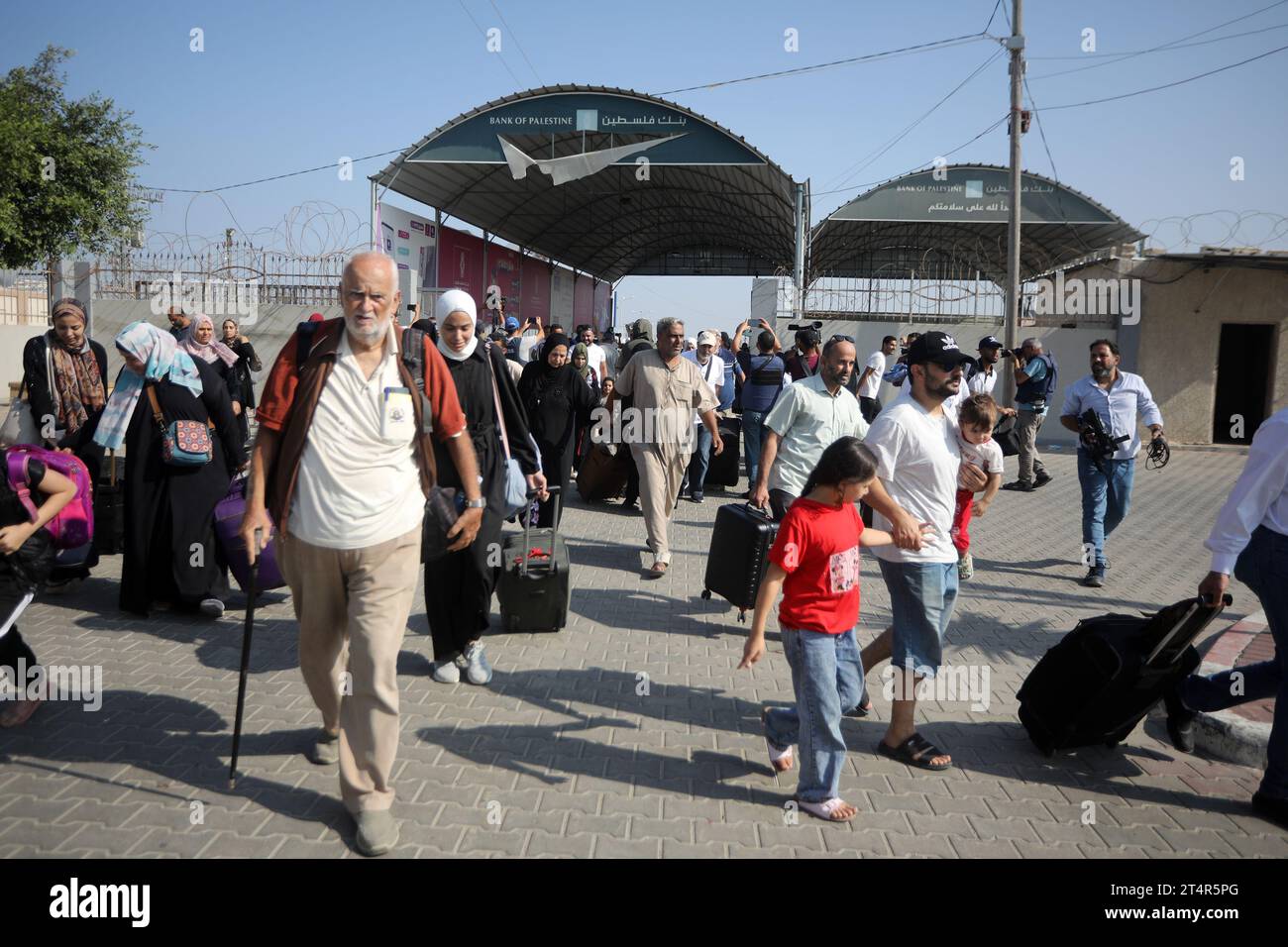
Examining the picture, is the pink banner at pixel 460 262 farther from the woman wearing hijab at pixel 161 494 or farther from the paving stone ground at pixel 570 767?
the paving stone ground at pixel 570 767

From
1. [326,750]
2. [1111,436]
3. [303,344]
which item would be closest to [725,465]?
[1111,436]

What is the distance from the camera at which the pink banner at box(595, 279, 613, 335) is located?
4744 centimetres

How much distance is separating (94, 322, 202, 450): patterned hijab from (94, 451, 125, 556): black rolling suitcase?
1220mm

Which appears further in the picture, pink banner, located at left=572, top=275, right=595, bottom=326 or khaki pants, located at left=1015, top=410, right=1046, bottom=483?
pink banner, located at left=572, top=275, right=595, bottom=326

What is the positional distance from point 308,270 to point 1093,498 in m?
17.8

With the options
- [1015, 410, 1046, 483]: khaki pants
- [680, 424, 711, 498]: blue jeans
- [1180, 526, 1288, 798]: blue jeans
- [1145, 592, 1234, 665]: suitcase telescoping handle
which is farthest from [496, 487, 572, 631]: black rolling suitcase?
[1015, 410, 1046, 483]: khaki pants

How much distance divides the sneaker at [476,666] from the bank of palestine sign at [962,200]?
24.2 m

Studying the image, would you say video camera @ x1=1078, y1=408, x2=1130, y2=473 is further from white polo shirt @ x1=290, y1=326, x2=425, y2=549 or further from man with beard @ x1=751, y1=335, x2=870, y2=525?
white polo shirt @ x1=290, y1=326, x2=425, y2=549

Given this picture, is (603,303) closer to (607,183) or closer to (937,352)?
(607,183)

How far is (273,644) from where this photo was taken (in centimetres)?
545

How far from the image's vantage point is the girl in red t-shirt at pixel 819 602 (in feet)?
11.7

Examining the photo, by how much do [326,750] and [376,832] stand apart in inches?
31.7

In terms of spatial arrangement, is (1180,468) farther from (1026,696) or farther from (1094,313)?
(1026,696)

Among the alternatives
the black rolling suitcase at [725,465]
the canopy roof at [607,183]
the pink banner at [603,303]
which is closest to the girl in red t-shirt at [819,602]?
the black rolling suitcase at [725,465]
